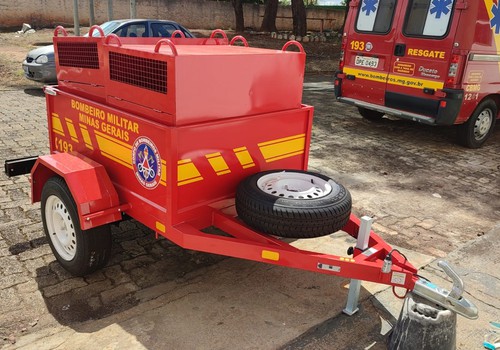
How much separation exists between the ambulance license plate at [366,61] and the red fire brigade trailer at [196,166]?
14.5ft

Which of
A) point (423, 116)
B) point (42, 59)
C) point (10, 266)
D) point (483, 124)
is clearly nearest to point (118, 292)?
point (10, 266)

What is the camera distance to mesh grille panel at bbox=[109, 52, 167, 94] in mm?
2918

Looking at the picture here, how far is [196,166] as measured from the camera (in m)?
3.05

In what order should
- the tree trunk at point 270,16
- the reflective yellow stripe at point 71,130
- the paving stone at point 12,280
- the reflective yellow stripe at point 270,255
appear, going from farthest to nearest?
1. the tree trunk at point 270,16
2. the reflective yellow stripe at point 71,130
3. the paving stone at point 12,280
4. the reflective yellow stripe at point 270,255

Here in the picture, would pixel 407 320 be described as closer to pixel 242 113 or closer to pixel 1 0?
pixel 242 113

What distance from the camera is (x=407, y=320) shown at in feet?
8.97

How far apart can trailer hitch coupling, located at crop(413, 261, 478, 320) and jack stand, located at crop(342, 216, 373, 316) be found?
1.47ft

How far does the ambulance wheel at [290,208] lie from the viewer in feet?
9.57

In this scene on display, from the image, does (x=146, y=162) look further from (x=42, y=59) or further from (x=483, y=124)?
(x=42, y=59)

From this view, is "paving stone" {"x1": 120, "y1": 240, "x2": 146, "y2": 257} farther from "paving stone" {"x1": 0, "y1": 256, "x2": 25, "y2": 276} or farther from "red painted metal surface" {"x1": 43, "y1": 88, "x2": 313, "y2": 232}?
"paving stone" {"x1": 0, "y1": 256, "x2": 25, "y2": 276}

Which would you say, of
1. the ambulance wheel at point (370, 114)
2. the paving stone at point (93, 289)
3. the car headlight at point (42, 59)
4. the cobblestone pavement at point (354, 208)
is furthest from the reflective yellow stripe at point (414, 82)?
the car headlight at point (42, 59)

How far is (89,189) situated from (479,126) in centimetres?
665

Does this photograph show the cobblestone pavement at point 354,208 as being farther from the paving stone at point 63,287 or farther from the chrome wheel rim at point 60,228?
the chrome wheel rim at point 60,228

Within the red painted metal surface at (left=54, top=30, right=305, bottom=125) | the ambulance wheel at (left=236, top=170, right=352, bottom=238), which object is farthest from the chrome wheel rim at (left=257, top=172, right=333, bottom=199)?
the red painted metal surface at (left=54, top=30, right=305, bottom=125)
